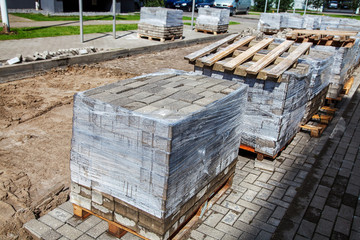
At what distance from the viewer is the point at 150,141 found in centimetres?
292

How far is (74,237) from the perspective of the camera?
3.57m

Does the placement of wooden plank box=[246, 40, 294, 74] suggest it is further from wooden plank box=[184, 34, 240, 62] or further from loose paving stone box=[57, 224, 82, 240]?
loose paving stone box=[57, 224, 82, 240]

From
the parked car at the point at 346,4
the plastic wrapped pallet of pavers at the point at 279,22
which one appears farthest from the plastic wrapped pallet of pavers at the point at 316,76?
the parked car at the point at 346,4

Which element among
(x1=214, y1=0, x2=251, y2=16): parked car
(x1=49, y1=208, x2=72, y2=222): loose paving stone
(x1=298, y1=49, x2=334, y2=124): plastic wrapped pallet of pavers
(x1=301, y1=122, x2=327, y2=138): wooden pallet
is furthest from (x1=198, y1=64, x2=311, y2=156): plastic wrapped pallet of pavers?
(x1=214, y1=0, x2=251, y2=16): parked car

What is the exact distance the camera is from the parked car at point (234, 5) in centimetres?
3275

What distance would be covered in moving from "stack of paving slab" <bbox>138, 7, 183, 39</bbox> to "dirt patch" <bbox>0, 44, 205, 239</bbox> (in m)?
5.49

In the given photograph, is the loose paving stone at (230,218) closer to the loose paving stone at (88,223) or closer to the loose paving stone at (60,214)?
the loose paving stone at (88,223)

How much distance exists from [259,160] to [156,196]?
2.94m

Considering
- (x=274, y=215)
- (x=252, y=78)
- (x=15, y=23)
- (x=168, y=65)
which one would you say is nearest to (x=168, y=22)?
(x=168, y=65)

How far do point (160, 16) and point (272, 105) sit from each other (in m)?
12.1

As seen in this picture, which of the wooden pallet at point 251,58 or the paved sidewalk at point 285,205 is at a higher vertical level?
the wooden pallet at point 251,58

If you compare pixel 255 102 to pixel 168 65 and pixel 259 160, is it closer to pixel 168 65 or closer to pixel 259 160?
pixel 259 160

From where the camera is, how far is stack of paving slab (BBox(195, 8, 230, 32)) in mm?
20188

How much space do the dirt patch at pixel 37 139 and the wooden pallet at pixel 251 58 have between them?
2.83m
